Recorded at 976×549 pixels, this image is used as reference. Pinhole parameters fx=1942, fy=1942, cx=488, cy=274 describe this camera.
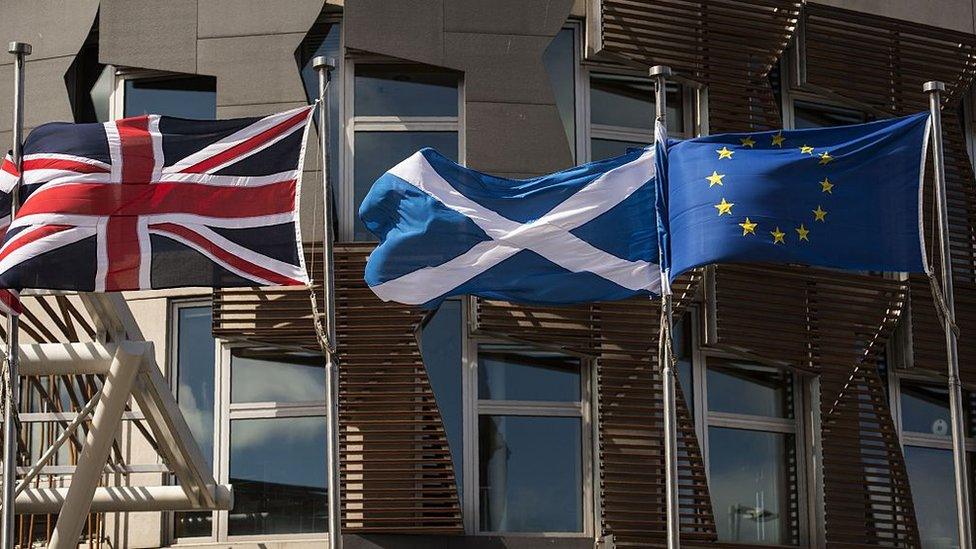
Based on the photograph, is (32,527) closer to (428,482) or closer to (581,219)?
(428,482)

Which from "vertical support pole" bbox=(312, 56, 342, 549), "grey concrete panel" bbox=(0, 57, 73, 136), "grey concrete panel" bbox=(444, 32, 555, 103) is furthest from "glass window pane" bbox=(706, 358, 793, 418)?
"grey concrete panel" bbox=(0, 57, 73, 136)

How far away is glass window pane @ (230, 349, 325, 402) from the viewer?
19.8 meters

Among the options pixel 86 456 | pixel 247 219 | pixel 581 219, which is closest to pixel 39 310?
pixel 86 456

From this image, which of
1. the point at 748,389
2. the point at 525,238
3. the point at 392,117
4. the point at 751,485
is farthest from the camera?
the point at 748,389

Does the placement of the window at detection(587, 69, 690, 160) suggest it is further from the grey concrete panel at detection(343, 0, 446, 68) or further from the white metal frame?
the white metal frame

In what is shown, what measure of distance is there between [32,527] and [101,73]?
4.95m

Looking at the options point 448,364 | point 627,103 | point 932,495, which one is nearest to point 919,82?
point 627,103

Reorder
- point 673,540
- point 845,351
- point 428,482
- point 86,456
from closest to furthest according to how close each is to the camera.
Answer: point 673,540 < point 86,456 < point 428,482 < point 845,351

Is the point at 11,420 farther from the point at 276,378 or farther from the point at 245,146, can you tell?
the point at 276,378

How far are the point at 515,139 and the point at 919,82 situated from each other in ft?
16.0

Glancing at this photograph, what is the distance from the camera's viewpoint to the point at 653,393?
1964 cm

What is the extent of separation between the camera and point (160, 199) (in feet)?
52.3

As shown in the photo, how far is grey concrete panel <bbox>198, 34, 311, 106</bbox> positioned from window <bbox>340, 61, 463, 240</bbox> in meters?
0.63

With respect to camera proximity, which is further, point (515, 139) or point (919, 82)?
point (919, 82)
